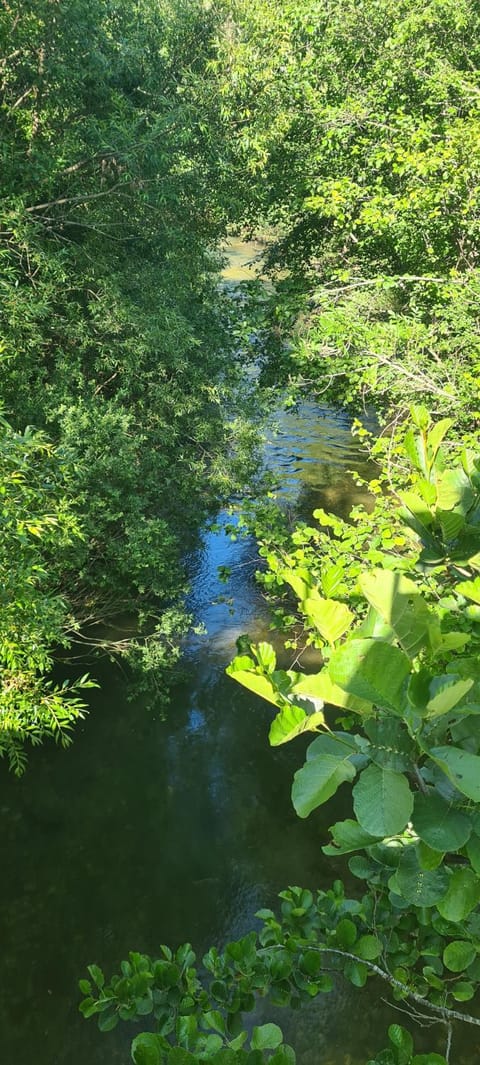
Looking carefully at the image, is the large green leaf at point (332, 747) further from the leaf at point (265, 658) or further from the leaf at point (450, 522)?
the leaf at point (450, 522)

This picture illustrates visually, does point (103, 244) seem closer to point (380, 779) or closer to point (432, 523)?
point (432, 523)

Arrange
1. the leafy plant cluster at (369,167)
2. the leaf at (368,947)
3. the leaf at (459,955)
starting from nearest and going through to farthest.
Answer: the leaf at (459,955) → the leaf at (368,947) → the leafy plant cluster at (369,167)

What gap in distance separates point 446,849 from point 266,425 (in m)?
7.66

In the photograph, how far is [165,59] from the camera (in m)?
7.72

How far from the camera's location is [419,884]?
138 centimetres

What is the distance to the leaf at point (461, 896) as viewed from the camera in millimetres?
1393

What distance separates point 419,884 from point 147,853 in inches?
A: 240

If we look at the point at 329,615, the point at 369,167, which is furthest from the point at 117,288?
the point at 329,615

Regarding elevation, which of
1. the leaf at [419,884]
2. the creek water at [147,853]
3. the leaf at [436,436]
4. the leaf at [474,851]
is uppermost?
the leaf at [436,436]

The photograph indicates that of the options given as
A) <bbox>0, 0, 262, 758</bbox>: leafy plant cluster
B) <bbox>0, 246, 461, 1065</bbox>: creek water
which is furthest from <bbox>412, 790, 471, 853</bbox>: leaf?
<bbox>0, 246, 461, 1065</bbox>: creek water

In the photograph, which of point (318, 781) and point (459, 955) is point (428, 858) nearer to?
point (318, 781)

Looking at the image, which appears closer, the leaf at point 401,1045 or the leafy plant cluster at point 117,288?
the leaf at point 401,1045

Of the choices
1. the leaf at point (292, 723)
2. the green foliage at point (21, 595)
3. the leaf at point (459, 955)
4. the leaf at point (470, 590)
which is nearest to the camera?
the leaf at point (292, 723)

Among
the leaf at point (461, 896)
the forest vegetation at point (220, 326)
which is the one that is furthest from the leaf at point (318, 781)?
the leaf at point (461, 896)
